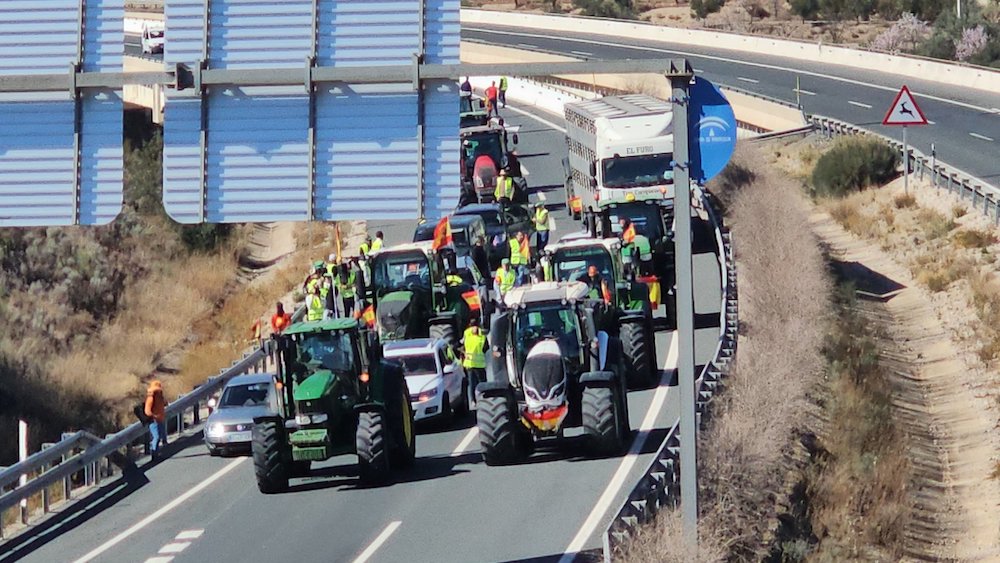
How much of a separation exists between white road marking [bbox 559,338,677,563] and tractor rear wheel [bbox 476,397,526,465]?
1.52m

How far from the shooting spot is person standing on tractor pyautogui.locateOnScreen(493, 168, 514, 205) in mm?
42031

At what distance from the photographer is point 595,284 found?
30.5 meters

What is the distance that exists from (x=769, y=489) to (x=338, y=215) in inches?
363

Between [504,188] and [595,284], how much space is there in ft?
39.6

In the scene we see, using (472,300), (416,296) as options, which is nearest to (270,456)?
(416,296)

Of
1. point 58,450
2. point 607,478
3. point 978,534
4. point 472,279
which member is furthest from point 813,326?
point 58,450

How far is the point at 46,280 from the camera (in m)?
55.8

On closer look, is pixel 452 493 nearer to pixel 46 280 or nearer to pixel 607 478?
pixel 607 478

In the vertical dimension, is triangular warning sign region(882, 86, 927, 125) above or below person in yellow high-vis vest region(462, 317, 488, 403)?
above

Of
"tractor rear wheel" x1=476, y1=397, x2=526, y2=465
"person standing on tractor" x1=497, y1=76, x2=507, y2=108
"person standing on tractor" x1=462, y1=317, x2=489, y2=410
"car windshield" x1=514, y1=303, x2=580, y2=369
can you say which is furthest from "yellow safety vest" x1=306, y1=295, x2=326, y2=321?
"person standing on tractor" x1=497, y1=76, x2=507, y2=108

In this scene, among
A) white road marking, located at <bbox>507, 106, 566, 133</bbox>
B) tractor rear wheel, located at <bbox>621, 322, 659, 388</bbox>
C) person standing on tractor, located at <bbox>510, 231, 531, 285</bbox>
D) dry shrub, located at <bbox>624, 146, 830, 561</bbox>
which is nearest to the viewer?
dry shrub, located at <bbox>624, 146, 830, 561</bbox>

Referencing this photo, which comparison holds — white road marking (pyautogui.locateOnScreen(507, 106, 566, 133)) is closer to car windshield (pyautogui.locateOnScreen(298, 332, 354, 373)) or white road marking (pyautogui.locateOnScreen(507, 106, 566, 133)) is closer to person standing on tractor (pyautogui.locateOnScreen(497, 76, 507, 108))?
person standing on tractor (pyautogui.locateOnScreen(497, 76, 507, 108))

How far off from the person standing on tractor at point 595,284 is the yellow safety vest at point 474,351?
2.13 meters

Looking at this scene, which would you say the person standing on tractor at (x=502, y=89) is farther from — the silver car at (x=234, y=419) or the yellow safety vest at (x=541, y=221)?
the silver car at (x=234, y=419)
